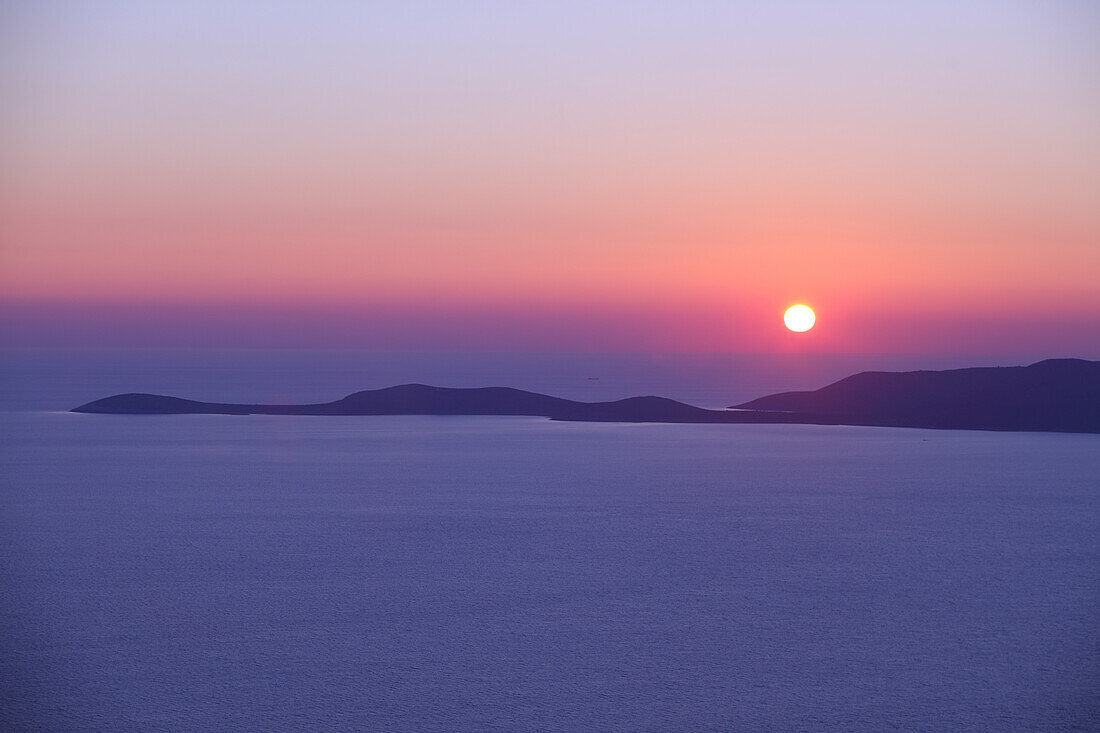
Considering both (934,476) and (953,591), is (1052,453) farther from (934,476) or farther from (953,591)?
(953,591)

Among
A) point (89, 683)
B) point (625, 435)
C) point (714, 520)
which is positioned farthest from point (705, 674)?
point (625, 435)

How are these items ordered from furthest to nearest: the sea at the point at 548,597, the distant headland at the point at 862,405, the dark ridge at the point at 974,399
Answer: the distant headland at the point at 862,405, the dark ridge at the point at 974,399, the sea at the point at 548,597

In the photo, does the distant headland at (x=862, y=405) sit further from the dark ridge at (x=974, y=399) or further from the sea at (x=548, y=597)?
the sea at (x=548, y=597)

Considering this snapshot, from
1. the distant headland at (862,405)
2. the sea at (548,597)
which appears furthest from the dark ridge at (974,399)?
the sea at (548,597)

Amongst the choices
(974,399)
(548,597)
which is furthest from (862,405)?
(548,597)

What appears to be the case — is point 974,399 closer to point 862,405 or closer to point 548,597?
point 862,405

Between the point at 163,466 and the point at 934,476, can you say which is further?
the point at 163,466
